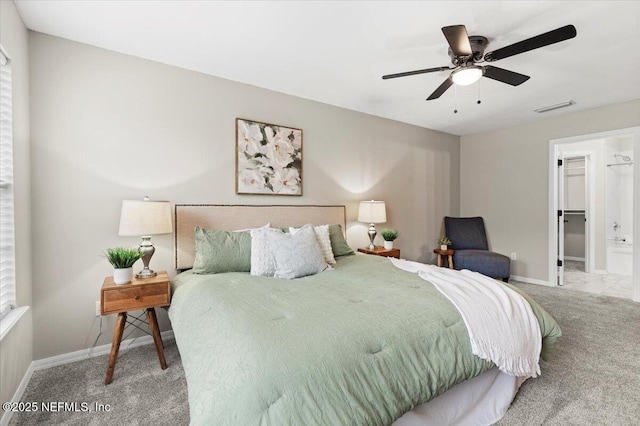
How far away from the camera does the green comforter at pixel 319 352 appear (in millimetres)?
1032

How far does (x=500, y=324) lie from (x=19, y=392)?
301cm

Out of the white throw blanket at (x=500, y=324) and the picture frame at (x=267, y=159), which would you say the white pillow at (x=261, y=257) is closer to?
the picture frame at (x=267, y=159)

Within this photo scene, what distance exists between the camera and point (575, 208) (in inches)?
244

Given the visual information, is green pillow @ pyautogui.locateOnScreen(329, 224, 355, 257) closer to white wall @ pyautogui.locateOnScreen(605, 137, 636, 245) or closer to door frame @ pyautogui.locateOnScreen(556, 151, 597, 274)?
door frame @ pyautogui.locateOnScreen(556, 151, 597, 274)

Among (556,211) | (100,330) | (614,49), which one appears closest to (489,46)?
(614,49)

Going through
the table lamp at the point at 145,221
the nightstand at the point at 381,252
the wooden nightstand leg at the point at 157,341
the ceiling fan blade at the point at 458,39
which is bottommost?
the wooden nightstand leg at the point at 157,341

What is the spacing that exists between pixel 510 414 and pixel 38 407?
281 cm

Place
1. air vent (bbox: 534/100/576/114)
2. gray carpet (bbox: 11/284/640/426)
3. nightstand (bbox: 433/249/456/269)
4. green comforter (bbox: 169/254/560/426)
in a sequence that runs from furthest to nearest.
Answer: nightstand (bbox: 433/249/456/269) → air vent (bbox: 534/100/576/114) → gray carpet (bbox: 11/284/640/426) → green comforter (bbox: 169/254/560/426)

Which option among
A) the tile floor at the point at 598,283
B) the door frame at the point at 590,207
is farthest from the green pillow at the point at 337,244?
the door frame at the point at 590,207

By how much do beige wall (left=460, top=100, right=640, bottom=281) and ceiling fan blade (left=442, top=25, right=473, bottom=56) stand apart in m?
3.36

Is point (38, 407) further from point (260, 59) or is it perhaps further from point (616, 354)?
point (616, 354)

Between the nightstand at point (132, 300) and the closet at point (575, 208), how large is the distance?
7.55 meters

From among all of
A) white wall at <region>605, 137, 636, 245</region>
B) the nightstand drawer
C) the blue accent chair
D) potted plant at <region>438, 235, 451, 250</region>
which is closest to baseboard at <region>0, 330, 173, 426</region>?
the nightstand drawer

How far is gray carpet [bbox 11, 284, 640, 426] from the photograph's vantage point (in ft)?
5.58
